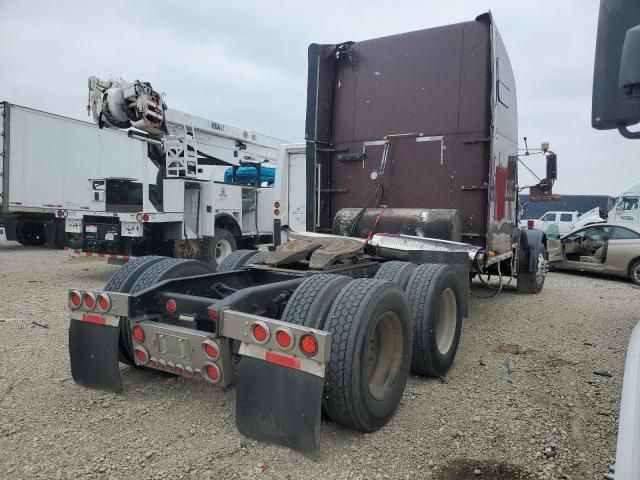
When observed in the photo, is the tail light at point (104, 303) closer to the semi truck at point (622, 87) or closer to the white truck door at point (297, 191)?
the semi truck at point (622, 87)

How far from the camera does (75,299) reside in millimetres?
3205

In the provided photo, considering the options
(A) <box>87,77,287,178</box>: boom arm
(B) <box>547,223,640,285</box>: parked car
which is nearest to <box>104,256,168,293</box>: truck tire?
(A) <box>87,77,287,178</box>: boom arm

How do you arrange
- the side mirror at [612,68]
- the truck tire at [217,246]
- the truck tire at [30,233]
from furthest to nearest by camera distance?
the truck tire at [30,233], the truck tire at [217,246], the side mirror at [612,68]

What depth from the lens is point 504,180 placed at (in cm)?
639

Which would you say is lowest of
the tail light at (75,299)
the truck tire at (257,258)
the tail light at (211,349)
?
the tail light at (211,349)

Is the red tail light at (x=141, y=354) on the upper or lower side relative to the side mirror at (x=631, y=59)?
lower

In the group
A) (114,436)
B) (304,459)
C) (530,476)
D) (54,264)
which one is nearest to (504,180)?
(530,476)

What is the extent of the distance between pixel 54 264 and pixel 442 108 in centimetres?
967

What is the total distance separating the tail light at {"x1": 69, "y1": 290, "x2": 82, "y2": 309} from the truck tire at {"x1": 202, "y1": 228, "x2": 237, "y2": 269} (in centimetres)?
636

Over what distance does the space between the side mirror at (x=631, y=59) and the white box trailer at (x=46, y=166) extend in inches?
483

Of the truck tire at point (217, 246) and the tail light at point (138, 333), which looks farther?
the truck tire at point (217, 246)

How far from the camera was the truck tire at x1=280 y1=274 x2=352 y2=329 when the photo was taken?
2.74 metres

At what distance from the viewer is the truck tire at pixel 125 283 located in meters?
3.35

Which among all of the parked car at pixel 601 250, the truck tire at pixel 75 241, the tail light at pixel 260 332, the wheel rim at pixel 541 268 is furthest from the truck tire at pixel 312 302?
the parked car at pixel 601 250
